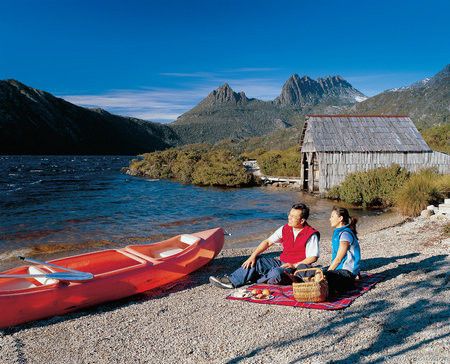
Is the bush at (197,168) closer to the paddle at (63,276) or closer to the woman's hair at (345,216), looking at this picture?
the woman's hair at (345,216)

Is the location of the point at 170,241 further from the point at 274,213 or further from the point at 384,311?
the point at 274,213

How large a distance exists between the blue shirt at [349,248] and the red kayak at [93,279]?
2.99 metres

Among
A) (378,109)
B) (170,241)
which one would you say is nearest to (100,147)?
(378,109)

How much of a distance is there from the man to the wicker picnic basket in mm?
680

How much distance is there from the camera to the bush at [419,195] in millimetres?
16359

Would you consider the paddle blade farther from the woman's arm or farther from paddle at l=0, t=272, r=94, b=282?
the woman's arm

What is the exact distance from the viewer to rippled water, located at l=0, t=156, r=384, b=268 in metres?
14.1

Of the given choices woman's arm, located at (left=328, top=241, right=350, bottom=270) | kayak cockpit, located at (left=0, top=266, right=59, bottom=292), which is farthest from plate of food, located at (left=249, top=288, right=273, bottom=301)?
kayak cockpit, located at (left=0, top=266, right=59, bottom=292)

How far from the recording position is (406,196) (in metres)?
16.8

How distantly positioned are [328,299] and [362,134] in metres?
20.9

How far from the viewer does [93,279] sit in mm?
6953

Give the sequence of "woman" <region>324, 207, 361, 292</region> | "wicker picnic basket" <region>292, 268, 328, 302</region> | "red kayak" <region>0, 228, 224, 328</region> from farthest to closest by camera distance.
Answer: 1. "woman" <region>324, 207, 361, 292</region>
2. "red kayak" <region>0, 228, 224, 328</region>
3. "wicker picnic basket" <region>292, 268, 328, 302</region>

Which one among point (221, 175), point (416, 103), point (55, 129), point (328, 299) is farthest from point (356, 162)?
point (55, 129)

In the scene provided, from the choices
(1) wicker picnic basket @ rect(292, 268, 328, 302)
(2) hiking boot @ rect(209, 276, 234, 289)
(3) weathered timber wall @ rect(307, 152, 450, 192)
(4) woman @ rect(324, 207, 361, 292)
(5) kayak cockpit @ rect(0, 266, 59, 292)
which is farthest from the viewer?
(3) weathered timber wall @ rect(307, 152, 450, 192)
